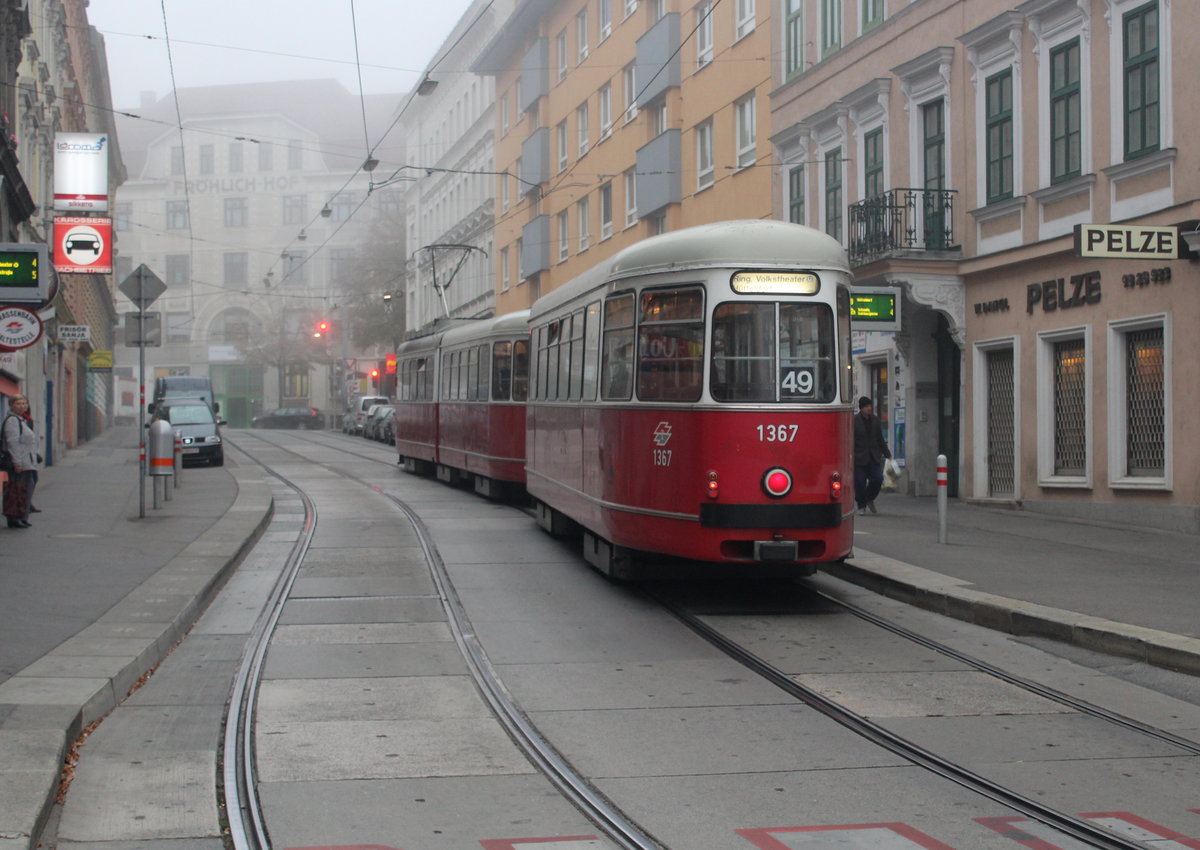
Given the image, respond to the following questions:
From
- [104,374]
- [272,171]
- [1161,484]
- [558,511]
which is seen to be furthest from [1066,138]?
[272,171]

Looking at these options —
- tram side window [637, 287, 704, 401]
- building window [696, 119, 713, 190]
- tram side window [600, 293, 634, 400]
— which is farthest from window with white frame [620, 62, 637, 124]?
tram side window [637, 287, 704, 401]

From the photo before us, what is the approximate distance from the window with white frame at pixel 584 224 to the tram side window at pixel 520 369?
21.2 meters

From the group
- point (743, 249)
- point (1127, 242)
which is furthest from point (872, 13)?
point (743, 249)

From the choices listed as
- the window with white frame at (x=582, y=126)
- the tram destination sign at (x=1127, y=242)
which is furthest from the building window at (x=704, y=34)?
the tram destination sign at (x=1127, y=242)

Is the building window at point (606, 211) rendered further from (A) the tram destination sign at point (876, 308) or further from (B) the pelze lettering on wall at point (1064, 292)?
(A) the tram destination sign at point (876, 308)

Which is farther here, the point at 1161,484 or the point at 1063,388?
the point at 1063,388

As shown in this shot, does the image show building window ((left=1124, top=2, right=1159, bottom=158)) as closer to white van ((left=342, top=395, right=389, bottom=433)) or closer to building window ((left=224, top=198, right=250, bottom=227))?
white van ((left=342, top=395, right=389, bottom=433))

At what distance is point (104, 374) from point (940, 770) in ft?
224

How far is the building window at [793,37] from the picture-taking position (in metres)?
27.2

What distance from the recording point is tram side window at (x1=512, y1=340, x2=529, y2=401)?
2112 cm

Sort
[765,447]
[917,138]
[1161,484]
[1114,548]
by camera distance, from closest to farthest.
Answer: [765,447] < [1114,548] < [1161,484] < [917,138]

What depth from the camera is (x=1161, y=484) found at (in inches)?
678

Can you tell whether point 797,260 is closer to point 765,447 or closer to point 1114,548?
point 765,447

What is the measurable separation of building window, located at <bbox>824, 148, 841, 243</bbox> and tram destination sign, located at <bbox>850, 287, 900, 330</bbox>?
6422mm
